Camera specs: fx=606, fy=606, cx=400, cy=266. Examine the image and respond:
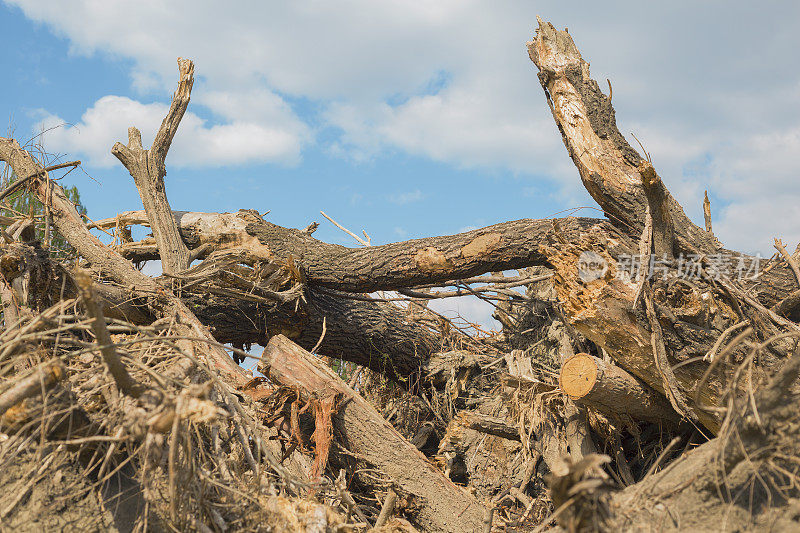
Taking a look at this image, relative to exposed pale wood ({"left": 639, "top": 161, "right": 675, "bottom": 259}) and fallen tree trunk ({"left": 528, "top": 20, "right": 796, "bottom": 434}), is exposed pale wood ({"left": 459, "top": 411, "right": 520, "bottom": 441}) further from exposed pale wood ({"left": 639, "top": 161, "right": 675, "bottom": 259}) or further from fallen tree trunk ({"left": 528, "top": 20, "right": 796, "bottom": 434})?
exposed pale wood ({"left": 639, "top": 161, "right": 675, "bottom": 259})

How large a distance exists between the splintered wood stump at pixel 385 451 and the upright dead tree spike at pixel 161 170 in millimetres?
1765

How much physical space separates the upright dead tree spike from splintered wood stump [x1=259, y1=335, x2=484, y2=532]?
177 cm

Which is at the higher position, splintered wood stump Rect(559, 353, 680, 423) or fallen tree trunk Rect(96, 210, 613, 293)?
fallen tree trunk Rect(96, 210, 613, 293)

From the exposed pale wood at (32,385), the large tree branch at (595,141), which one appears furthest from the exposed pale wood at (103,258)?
the large tree branch at (595,141)

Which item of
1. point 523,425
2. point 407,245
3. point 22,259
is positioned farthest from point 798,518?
point 22,259

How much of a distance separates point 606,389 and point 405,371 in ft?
9.15

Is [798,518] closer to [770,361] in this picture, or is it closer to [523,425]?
[770,361]

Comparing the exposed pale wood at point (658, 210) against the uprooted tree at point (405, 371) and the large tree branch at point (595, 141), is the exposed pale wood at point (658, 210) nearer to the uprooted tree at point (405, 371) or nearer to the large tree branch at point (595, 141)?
the uprooted tree at point (405, 371)

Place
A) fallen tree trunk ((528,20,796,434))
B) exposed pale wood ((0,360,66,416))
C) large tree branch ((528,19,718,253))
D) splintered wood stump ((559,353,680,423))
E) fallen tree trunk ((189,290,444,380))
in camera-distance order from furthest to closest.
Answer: fallen tree trunk ((189,290,444,380)), large tree branch ((528,19,718,253)), splintered wood stump ((559,353,680,423)), fallen tree trunk ((528,20,796,434)), exposed pale wood ((0,360,66,416))

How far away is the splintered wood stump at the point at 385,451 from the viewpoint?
401 centimetres

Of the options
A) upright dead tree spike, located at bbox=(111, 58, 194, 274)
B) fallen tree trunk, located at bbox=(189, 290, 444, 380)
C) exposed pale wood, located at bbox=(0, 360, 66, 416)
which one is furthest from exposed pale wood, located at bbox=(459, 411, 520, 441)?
exposed pale wood, located at bbox=(0, 360, 66, 416)

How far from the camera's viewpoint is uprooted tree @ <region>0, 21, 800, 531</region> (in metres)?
2.22

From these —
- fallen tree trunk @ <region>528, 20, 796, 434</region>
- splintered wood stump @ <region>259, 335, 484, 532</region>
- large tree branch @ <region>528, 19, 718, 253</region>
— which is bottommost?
splintered wood stump @ <region>259, 335, 484, 532</region>

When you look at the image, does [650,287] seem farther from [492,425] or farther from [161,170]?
[161,170]
